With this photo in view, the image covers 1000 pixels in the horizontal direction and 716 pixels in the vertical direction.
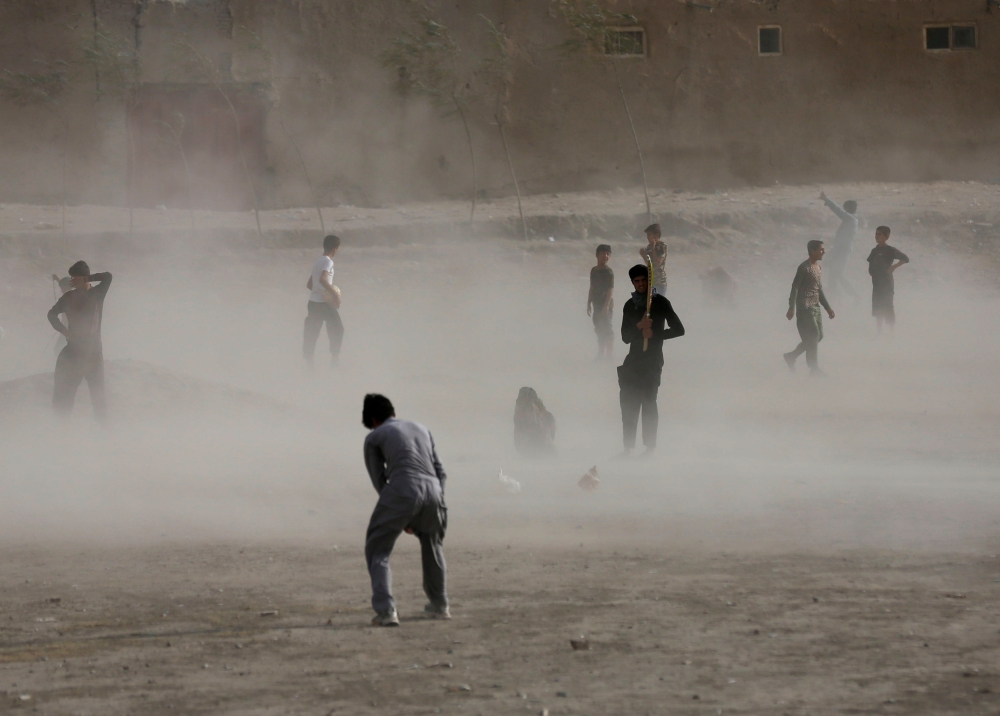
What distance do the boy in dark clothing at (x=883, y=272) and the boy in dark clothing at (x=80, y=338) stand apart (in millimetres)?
8985

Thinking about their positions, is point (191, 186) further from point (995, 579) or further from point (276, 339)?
point (995, 579)

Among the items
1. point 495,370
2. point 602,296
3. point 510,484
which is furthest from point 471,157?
point 510,484

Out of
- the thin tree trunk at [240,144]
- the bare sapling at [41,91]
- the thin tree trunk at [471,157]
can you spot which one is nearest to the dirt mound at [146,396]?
→ the thin tree trunk at [471,157]

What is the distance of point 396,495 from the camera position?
6004 mm

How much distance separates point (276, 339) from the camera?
719 inches

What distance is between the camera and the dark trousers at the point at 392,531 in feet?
19.7

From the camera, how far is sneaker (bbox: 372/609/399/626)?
608 centimetres

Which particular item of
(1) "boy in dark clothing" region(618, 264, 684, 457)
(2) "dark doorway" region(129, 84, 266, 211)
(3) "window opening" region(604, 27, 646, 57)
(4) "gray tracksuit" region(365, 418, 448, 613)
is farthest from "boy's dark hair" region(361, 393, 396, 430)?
(2) "dark doorway" region(129, 84, 266, 211)

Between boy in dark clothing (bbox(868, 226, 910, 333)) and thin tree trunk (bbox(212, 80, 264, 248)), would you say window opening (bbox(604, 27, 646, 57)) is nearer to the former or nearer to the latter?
thin tree trunk (bbox(212, 80, 264, 248))

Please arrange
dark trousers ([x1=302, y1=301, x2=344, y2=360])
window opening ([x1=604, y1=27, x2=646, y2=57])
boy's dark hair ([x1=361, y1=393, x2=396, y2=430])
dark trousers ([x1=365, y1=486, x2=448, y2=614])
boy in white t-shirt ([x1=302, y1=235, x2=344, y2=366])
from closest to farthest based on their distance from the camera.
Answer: dark trousers ([x1=365, y1=486, x2=448, y2=614])
boy's dark hair ([x1=361, y1=393, x2=396, y2=430])
boy in white t-shirt ([x1=302, y1=235, x2=344, y2=366])
dark trousers ([x1=302, y1=301, x2=344, y2=360])
window opening ([x1=604, y1=27, x2=646, y2=57])

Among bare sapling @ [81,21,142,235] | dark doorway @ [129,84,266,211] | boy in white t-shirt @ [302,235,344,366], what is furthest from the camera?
dark doorway @ [129,84,266,211]

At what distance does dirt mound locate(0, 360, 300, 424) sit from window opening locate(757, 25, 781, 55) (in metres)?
15.8

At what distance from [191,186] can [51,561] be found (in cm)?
1944

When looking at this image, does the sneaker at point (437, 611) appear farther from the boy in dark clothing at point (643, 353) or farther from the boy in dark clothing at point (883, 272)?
the boy in dark clothing at point (883, 272)
